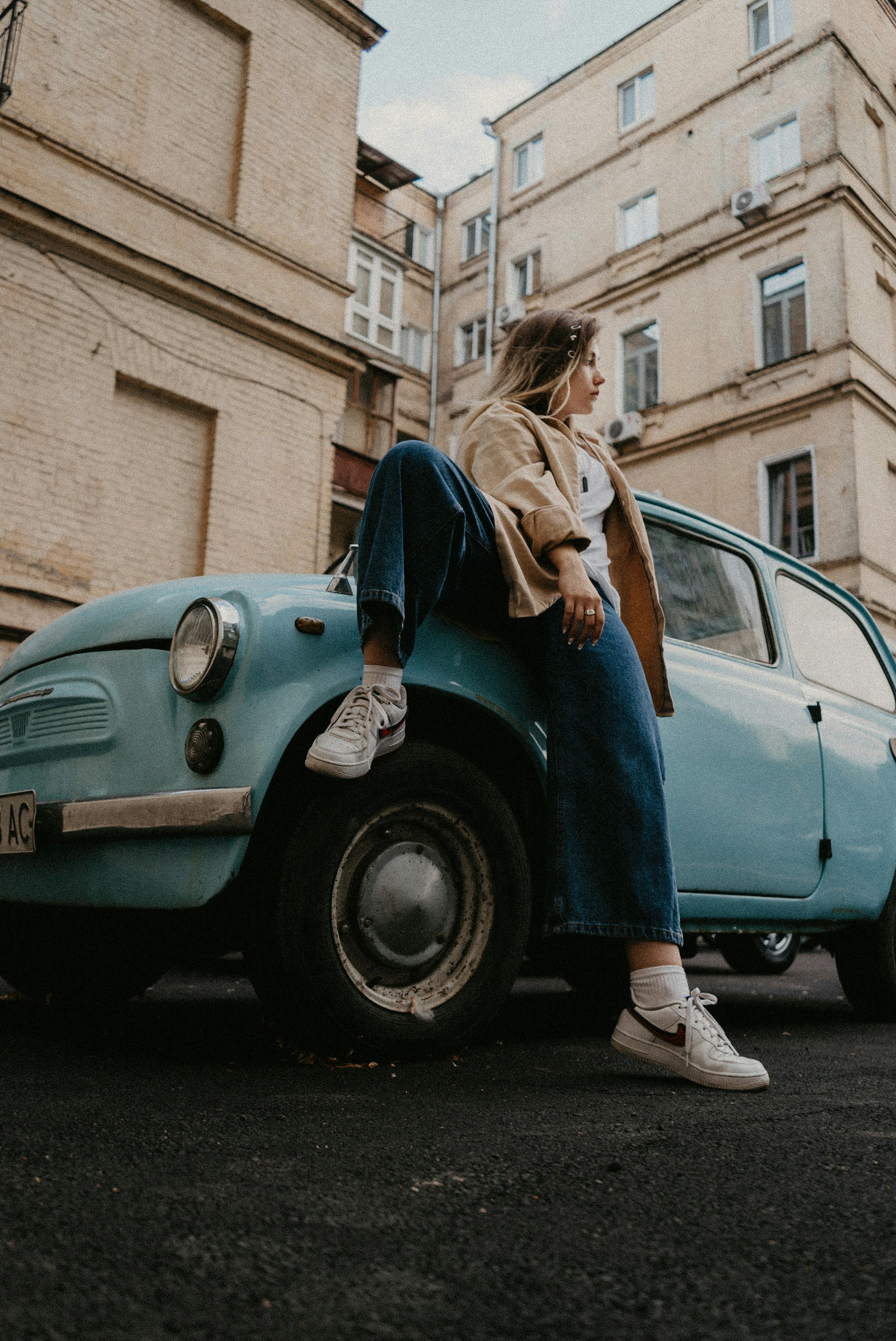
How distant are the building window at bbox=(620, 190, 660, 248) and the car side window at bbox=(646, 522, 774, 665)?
1872 centimetres

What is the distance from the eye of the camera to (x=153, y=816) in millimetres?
2262

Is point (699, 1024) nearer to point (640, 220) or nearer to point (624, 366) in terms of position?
point (624, 366)

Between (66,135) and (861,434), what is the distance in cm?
1231

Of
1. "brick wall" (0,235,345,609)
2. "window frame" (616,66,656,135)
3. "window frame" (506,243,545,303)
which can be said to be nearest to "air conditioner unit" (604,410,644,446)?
"window frame" (506,243,545,303)

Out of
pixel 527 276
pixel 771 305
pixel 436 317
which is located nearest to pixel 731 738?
pixel 771 305

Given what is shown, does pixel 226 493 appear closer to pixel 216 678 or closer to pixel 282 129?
pixel 282 129

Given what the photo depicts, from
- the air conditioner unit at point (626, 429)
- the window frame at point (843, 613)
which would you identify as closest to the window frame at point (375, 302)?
the air conditioner unit at point (626, 429)

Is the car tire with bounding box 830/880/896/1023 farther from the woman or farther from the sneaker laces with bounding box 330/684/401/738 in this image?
the sneaker laces with bounding box 330/684/401/738

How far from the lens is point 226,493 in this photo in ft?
34.7

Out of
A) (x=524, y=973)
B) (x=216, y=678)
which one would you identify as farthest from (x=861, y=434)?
(x=216, y=678)

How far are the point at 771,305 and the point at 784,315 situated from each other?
1.41ft

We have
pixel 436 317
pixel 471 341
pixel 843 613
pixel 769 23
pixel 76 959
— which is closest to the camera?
pixel 76 959

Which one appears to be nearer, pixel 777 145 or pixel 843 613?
pixel 843 613

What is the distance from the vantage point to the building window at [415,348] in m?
25.6
